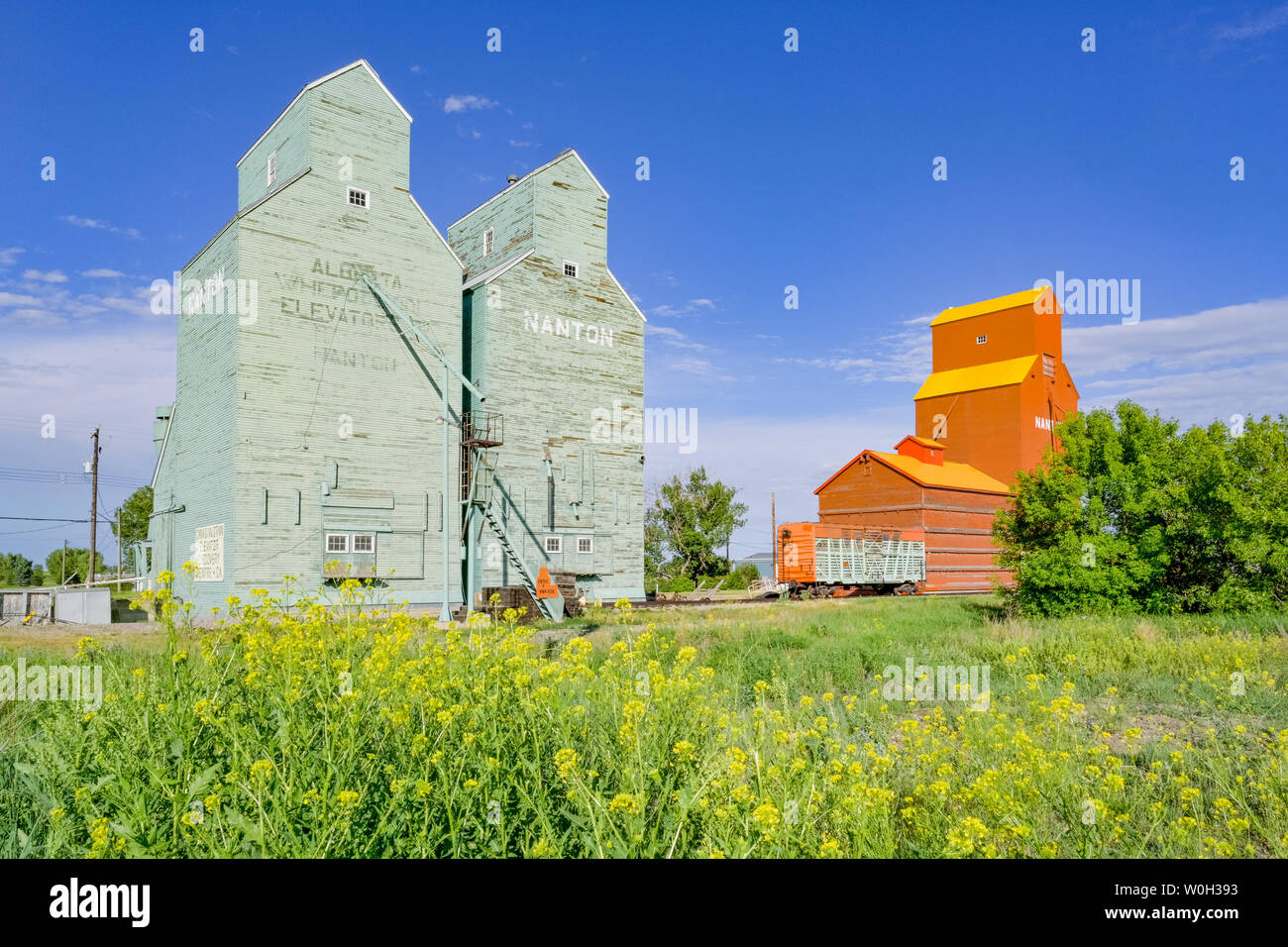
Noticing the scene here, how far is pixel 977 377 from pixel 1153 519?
28.2 meters

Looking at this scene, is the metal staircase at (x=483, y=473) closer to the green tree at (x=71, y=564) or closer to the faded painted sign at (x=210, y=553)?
the faded painted sign at (x=210, y=553)

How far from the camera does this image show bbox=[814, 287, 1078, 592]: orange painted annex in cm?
4269

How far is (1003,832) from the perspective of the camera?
4465 millimetres

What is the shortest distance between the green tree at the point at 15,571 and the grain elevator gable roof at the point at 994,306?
88.0 meters

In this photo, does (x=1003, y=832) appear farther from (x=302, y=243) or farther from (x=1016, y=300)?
(x=1016, y=300)

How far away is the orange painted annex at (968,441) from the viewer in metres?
42.7

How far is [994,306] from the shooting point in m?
50.0

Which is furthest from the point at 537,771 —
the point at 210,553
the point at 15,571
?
the point at 15,571

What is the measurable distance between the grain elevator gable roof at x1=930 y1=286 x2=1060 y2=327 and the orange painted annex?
2.8 inches

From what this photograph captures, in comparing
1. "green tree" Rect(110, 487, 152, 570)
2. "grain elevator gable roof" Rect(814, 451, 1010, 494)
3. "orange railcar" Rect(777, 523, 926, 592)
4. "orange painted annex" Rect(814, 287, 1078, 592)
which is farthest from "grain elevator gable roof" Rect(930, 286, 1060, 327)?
"green tree" Rect(110, 487, 152, 570)

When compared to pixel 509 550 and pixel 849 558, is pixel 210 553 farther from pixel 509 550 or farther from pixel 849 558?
pixel 849 558

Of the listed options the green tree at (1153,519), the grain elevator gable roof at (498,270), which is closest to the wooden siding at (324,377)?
the grain elevator gable roof at (498,270)

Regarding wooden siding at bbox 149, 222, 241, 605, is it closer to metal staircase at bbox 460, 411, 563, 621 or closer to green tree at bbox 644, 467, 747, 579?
metal staircase at bbox 460, 411, 563, 621
